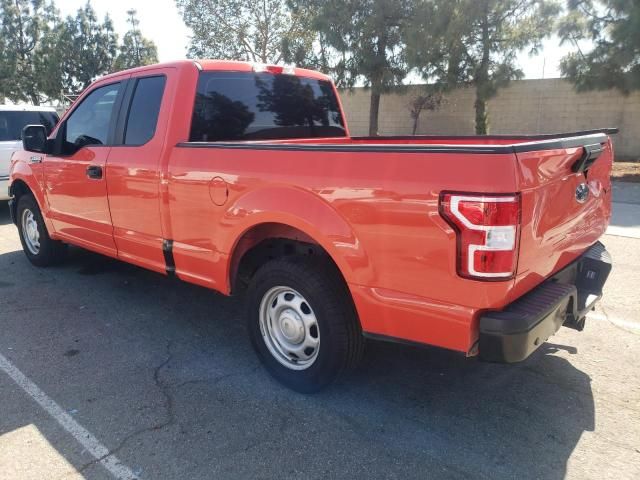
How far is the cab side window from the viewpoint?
459 centimetres

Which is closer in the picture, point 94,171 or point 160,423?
point 160,423

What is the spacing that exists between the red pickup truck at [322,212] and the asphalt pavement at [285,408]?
14.8 inches

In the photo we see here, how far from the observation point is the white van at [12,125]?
345 inches

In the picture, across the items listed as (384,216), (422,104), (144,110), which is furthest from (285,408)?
(422,104)

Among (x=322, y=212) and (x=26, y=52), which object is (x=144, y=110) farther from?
(x=26, y=52)

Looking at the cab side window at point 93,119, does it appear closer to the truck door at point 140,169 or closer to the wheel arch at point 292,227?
the truck door at point 140,169

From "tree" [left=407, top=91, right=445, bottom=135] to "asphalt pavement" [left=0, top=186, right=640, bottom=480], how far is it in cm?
1792

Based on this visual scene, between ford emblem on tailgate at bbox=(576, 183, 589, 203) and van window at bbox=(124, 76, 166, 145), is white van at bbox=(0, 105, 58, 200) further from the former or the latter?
ford emblem on tailgate at bbox=(576, 183, 589, 203)

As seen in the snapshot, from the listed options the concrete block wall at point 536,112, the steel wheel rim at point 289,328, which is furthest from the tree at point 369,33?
the steel wheel rim at point 289,328

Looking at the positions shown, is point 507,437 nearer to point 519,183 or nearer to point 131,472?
point 519,183

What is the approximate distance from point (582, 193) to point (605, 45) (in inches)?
509

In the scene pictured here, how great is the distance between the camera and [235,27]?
26453mm

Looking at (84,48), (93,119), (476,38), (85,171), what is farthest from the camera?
(84,48)

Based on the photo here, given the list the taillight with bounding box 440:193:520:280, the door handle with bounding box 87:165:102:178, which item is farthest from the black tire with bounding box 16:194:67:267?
the taillight with bounding box 440:193:520:280
